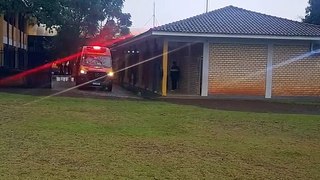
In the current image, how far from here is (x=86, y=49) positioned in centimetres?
2708

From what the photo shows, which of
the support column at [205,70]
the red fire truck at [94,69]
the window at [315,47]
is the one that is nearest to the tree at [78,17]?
the red fire truck at [94,69]

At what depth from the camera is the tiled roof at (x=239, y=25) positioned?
21839mm

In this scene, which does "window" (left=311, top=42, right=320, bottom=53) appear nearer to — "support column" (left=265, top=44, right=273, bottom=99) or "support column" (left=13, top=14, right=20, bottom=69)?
"support column" (left=265, top=44, right=273, bottom=99)

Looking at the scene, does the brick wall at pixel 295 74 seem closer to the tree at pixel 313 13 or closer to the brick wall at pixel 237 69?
the brick wall at pixel 237 69

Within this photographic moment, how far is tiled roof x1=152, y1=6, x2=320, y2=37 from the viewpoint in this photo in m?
21.8

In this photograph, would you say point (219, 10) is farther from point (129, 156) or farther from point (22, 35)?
point (22, 35)

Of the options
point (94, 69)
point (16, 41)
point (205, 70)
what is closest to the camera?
point (205, 70)

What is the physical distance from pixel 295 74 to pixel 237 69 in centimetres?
316

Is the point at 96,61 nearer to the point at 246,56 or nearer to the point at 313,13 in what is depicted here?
the point at 246,56

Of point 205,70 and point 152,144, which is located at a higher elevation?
point 205,70

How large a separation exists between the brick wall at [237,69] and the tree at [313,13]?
741 inches

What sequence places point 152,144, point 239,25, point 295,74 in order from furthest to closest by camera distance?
point 295,74
point 239,25
point 152,144

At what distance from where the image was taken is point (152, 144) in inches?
363

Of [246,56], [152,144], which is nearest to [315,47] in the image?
[246,56]
